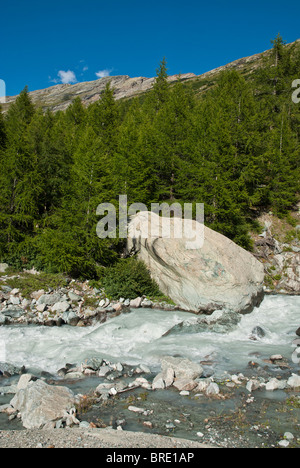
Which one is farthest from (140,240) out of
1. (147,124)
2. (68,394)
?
(147,124)

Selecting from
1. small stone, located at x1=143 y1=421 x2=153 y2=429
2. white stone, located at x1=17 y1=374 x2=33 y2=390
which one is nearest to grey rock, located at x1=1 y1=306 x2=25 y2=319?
white stone, located at x1=17 y1=374 x2=33 y2=390

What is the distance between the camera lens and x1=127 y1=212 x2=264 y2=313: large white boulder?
50.9 feet

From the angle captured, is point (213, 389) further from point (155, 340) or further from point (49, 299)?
point (49, 299)

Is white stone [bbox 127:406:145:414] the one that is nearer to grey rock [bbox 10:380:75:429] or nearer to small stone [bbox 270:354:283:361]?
grey rock [bbox 10:380:75:429]

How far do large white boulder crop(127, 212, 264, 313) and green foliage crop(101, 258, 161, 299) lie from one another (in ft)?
2.54

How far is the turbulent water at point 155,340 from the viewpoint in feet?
36.8

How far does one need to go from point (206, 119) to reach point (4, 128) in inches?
886

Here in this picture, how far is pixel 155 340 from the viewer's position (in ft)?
42.9

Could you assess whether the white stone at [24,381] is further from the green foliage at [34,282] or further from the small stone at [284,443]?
the green foliage at [34,282]

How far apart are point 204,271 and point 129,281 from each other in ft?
14.7

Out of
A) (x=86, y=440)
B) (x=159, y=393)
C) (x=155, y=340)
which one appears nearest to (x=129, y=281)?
(x=155, y=340)

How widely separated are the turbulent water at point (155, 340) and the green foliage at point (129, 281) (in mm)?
1496

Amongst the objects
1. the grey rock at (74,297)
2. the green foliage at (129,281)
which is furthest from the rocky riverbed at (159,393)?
the green foliage at (129,281)
